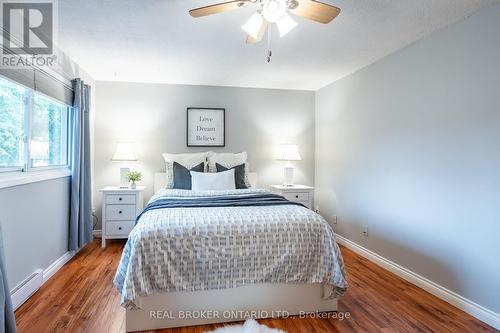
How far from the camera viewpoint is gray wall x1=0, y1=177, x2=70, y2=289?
2.14m

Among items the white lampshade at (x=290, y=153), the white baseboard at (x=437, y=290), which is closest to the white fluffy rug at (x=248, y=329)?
the white baseboard at (x=437, y=290)

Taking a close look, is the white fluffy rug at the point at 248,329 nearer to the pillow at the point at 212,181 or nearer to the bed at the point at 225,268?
the bed at the point at 225,268

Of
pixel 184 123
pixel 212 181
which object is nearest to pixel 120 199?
pixel 212 181

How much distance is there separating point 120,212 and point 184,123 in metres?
1.52

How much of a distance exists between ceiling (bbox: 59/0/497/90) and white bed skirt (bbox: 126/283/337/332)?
2065 millimetres

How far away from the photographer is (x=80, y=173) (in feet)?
10.9

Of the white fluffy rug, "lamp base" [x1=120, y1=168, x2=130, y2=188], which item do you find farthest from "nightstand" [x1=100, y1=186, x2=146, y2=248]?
the white fluffy rug

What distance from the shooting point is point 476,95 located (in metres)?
A: 2.21

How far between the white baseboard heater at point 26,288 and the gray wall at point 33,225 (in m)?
0.04

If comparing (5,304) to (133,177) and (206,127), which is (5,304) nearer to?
(133,177)

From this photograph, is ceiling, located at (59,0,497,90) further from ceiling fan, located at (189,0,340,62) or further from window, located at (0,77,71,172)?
window, located at (0,77,71,172)

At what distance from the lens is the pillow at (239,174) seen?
12.2 ft

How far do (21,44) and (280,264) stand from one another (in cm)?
262

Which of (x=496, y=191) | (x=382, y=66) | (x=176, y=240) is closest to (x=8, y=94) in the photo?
(x=176, y=240)
